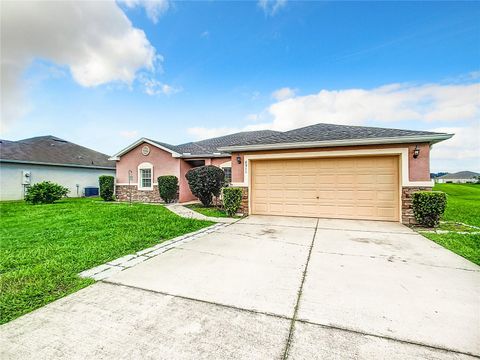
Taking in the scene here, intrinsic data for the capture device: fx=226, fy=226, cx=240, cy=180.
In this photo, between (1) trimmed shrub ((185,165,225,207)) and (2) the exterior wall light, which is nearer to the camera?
(2) the exterior wall light

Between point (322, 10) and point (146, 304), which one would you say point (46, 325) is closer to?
point (146, 304)

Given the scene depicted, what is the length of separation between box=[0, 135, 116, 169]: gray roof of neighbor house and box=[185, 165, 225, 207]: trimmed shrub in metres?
12.7

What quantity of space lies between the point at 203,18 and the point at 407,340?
12737 mm

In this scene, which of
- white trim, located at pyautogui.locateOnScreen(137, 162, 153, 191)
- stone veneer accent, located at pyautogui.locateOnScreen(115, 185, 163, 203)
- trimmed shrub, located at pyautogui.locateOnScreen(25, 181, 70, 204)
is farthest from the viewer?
white trim, located at pyautogui.locateOnScreen(137, 162, 153, 191)

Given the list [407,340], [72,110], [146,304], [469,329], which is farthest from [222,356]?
[72,110]

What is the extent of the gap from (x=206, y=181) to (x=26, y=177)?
13.7m

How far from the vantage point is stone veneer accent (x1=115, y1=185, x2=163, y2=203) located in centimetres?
1400

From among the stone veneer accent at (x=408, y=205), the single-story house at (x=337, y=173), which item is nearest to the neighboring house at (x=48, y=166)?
the single-story house at (x=337, y=173)

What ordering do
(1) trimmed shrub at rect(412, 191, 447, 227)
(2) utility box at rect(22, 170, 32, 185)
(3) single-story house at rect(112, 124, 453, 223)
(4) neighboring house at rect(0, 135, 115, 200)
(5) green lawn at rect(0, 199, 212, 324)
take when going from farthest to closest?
(2) utility box at rect(22, 170, 32, 185)
(4) neighboring house at rect(0, 135, 115, 200)
(3) single-story house at rect(112, 124, 453, 223)
(1) trimmed shrub at rect(412, 191, 447, 227)
(5) green lawn at rect(0, 199, 212, 324)

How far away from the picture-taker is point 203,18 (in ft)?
34.5

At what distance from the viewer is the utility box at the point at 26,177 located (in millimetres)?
15219

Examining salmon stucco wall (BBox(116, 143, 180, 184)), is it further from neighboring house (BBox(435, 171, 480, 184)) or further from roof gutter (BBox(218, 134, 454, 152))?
neighboring house (BBox(435, 171, 480, 184))

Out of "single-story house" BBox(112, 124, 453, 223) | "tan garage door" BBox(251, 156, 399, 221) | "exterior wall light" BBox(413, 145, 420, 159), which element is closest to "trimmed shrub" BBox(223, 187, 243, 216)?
"single-story house" BBox(112, 124, 453, 223)

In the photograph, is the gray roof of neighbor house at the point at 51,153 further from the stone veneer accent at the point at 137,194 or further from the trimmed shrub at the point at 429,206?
the trimmed shrub at the point at 429,206
